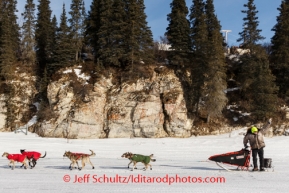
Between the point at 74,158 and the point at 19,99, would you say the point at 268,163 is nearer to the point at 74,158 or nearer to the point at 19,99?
the point at 74,158

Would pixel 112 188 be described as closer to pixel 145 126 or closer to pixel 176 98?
pixel 145 126

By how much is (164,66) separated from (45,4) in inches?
936

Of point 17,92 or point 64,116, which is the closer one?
point 64,116

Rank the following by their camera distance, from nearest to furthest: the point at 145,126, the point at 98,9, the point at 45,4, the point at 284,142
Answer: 1. the point at 284,142
2. the point at 145,126
3. the point at 98,9
4. the point at 45,4

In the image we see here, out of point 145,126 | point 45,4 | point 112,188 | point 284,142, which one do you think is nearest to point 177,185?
point 112,188

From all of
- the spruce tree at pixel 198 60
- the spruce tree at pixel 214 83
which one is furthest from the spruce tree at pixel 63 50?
the spruce tree at pixel 214 83

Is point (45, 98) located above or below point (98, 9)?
below

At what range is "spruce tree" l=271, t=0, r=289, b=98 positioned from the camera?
3164cm

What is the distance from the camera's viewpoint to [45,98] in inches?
1330

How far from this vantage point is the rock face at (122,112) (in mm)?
27797

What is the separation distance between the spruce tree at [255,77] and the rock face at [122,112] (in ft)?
25.2

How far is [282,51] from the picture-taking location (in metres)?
32.2

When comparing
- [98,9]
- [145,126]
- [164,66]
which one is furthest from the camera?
[98,9]

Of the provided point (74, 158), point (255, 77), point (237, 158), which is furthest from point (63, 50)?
point (237, 158)
